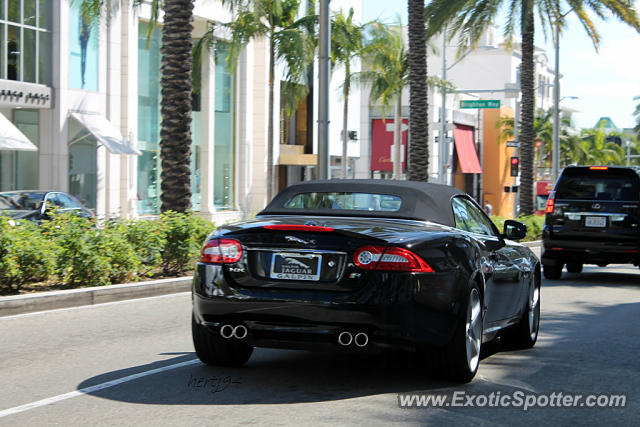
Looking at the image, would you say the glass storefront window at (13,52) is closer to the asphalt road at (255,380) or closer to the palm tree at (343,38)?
the palm tree at (343,38)

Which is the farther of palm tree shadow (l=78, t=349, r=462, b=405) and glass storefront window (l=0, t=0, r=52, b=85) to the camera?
glass storefront window (l=0, t=0, r=52, b=85)

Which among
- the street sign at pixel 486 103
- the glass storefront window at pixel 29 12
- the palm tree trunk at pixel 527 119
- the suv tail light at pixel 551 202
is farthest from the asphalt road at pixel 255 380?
the street sign at pixel 486 103

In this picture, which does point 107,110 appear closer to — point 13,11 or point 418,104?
point 13,11

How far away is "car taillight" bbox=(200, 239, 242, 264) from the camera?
653cm

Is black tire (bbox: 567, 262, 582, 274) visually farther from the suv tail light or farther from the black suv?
the suv tail light

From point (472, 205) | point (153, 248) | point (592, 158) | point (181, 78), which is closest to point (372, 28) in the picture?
point (181, 78)

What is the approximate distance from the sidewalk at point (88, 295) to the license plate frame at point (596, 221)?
22.7 ft

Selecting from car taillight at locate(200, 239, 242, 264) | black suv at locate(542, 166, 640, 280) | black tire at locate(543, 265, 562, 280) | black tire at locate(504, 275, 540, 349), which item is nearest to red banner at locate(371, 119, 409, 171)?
black tire at locate(543, 265, 562, 280)

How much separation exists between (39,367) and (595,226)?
11.0 meters

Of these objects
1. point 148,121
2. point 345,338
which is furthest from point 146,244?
point 148,121

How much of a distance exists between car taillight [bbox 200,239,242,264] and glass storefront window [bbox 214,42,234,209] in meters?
32.7

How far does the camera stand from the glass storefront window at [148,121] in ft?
111

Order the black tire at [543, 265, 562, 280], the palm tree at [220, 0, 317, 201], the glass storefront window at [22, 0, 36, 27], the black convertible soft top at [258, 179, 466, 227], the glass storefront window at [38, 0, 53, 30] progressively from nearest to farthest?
the black convertible soft top at [258, 179, 466, 227], the black tire at [543, 265, 562, 280], the glass storefront window at [22, 0, 36, 27], the glass storefront window at [38, 0, 53, 30], the palm tree at [220, 0, 317, 201]

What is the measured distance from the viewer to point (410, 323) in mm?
6242
